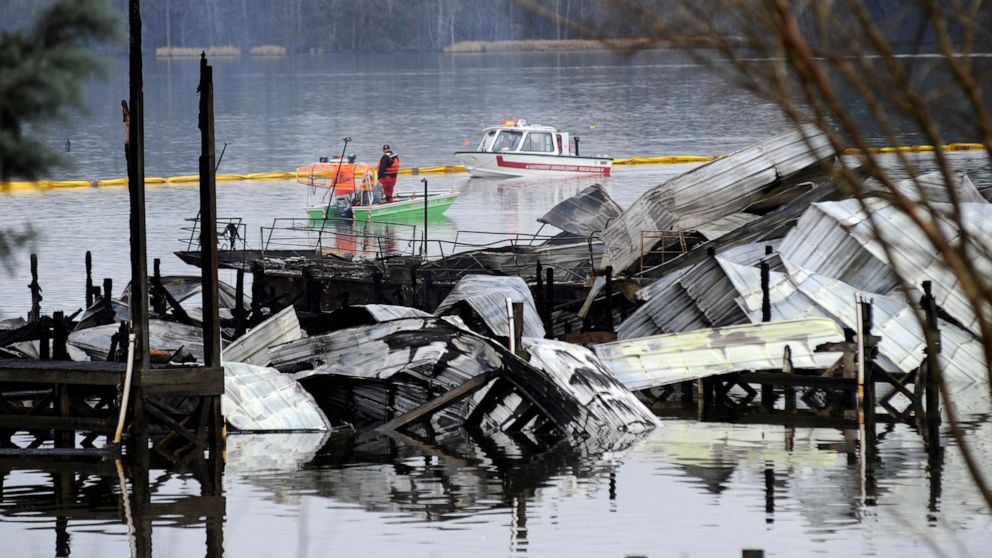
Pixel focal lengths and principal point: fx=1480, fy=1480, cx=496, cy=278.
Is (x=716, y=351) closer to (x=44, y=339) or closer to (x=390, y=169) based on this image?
(x=44, y=339)

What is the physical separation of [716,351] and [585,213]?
1682 centimetres

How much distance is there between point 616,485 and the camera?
70.2 feet

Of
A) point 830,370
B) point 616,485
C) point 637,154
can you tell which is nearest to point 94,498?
point 616,485

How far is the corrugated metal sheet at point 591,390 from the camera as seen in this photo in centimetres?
2489

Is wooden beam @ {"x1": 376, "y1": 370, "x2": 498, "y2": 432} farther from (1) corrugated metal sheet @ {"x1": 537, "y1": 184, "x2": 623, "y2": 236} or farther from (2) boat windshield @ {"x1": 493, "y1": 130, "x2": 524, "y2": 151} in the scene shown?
(2) boat windshield @ {"x1": 493, "y1": 130, "x2": 524, "y2": 151}

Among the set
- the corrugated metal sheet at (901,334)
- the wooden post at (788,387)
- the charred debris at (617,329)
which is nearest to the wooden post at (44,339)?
the charred debris at (617,329)

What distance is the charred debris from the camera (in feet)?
83.1

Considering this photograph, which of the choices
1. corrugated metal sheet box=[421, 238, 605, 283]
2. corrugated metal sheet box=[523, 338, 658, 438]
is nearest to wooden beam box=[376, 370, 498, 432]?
corrugated metal sheet box=[523, 338, 658, 438]

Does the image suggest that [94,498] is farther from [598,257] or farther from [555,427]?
[598,257]

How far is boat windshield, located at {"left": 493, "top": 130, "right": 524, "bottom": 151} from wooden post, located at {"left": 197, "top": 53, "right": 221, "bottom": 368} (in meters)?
65.2

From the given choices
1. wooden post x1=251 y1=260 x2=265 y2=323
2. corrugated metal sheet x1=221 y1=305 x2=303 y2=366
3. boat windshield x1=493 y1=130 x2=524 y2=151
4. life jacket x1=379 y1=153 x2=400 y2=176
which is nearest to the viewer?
corrugated metal sheet x1=221 y1=305 x2=303 y2=366

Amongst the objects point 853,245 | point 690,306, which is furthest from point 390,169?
point 690,306

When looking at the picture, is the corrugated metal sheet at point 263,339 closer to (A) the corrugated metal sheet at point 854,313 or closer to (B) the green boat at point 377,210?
(A) the corrugated metal sheet at point 854,313

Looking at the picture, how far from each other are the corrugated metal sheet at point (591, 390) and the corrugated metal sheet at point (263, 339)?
533cm
